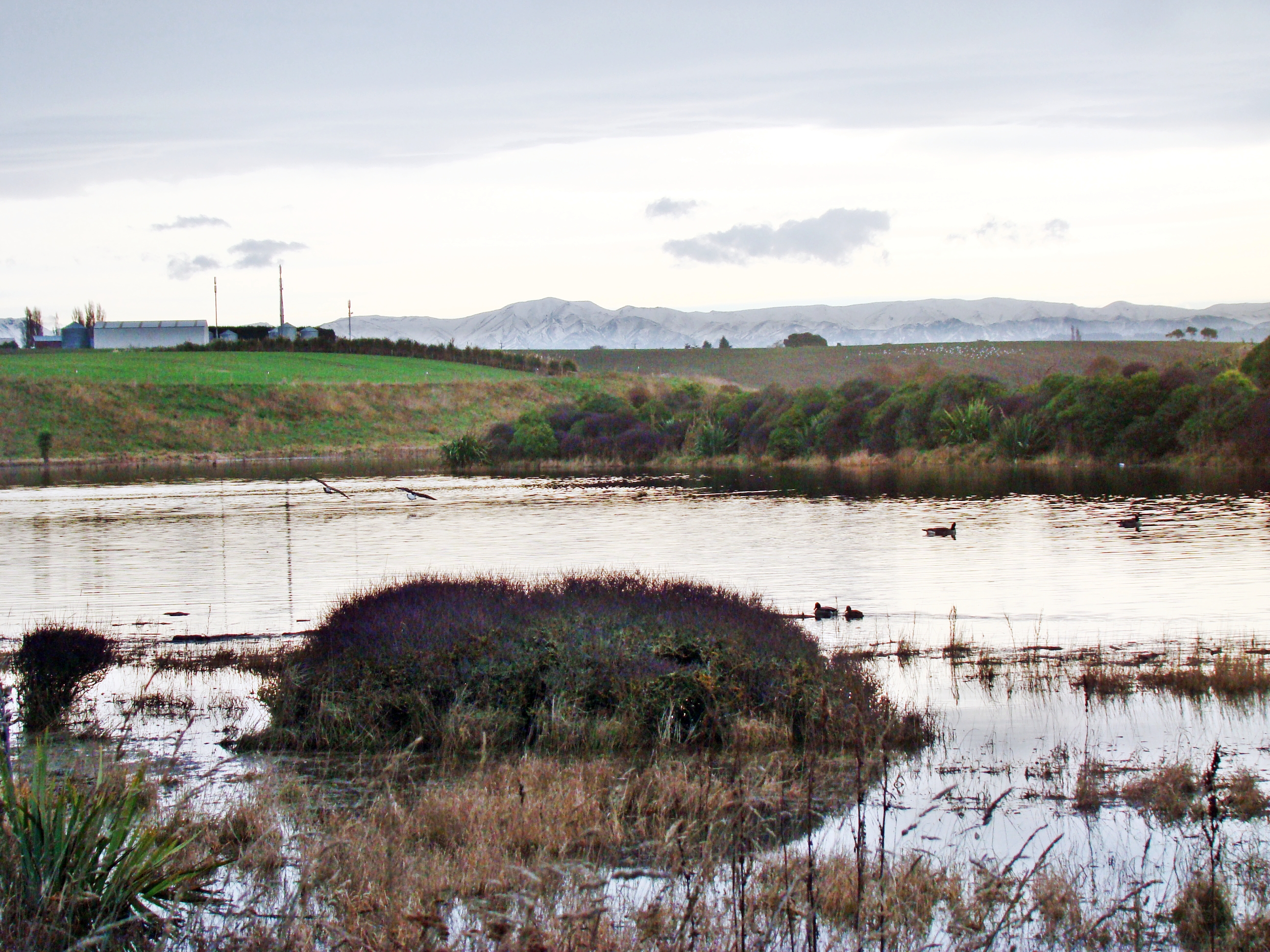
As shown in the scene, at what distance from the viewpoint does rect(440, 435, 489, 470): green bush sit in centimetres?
6512

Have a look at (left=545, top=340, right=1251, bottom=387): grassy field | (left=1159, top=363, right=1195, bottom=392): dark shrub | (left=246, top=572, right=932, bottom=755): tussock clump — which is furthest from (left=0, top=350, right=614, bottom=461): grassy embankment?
(left=246, top=572, right=932, bottom=755): tussock clump

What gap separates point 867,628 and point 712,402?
5352 cm

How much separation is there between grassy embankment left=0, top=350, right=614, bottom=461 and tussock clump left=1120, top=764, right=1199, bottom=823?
71505mm

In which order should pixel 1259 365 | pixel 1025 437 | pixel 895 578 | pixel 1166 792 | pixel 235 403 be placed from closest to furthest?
pixel 1166 792, pixel 895 578, pixel 1259 365, pixel 1025 437, pixel 235 403

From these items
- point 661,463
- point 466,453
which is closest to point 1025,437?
point 661,463

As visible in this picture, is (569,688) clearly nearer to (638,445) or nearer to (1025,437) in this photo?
(1025,437)

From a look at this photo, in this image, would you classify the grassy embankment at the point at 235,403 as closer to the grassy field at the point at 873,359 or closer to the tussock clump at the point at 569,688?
the grassy field at the point at 873,359

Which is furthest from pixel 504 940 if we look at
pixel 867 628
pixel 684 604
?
pixel 867 628

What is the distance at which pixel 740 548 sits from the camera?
87.9 ft

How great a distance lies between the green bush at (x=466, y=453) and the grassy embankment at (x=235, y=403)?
15.9 m

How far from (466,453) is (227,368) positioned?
39.3m

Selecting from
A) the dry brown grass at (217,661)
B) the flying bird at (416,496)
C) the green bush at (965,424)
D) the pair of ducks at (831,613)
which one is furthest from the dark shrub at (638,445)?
the dry brown grass at (217,661)

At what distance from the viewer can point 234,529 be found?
33.3 m

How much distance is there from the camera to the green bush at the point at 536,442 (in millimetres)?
67312
